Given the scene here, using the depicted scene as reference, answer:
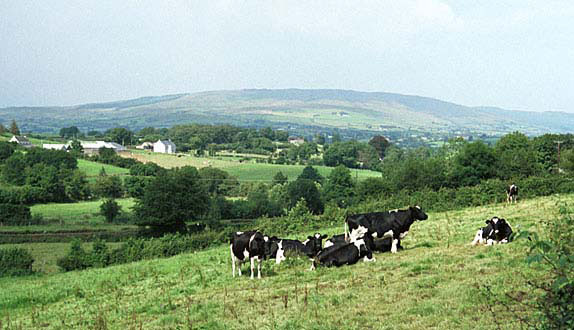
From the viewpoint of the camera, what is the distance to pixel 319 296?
439 inches

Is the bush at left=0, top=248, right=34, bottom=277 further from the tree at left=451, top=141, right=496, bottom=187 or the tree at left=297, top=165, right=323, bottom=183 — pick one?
the tree at left=297, top=165, right=323, bottom=183

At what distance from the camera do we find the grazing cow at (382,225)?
1677cm

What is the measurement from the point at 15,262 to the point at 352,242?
23901 millimetres

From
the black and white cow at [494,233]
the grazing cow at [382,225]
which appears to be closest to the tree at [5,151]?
the grazing cow at [382,225]

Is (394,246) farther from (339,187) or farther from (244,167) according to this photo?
(244,167)

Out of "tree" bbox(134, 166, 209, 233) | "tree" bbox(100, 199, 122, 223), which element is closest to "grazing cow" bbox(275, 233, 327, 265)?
"tree" bbox(134, 166, 209, 233)

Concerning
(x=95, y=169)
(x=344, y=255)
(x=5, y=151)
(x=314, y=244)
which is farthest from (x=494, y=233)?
(x=5, y=151)

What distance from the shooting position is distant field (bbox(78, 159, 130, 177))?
95.0m

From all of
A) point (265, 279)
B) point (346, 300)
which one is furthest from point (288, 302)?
point (265, 279)

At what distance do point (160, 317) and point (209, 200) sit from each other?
51.9 metres

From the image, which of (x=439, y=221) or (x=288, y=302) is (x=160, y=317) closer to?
(x=288, y=302)

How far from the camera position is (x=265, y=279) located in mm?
14328

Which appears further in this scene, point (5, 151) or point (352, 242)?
point (5, 151)

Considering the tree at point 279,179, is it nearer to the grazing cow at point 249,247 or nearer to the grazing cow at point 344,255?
the grazing cow at point 249,247
